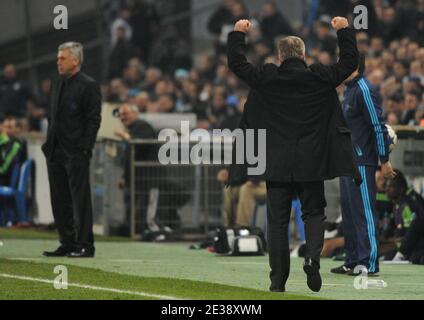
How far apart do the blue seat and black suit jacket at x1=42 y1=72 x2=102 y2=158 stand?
7.35 metres

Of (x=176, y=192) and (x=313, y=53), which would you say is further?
(x=313, y=53)

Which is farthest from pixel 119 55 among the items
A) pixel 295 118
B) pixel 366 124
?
pixel 295 118

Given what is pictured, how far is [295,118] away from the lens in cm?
1205

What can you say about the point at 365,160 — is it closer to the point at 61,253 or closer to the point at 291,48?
the point at 291,48

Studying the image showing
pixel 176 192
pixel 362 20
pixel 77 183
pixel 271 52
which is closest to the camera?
pixel 77 183

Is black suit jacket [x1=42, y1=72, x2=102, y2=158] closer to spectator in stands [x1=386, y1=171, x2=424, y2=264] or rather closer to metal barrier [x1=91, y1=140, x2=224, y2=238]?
spectator in stands [x1=386, y1=171, x2=424, y2=264]

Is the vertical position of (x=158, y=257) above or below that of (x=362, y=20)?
below

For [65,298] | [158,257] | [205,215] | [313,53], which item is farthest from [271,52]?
[65,298]

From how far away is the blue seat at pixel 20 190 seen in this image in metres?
23.6

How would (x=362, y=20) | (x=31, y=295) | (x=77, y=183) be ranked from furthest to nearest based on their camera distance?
(x=362, y=20) < (x=77, y=183) < (x=31, y=295)

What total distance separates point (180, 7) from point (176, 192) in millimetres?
11704

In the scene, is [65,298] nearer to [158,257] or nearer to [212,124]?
[158,257]

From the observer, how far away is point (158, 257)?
17172mm

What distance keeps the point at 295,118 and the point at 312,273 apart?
123 cm
